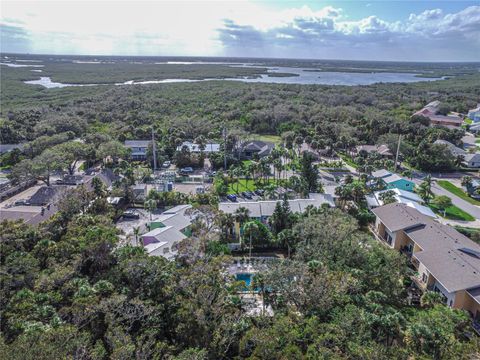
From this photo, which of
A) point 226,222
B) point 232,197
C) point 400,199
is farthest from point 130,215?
point 400,199

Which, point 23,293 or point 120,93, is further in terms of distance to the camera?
point 120,93

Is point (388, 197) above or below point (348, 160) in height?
above

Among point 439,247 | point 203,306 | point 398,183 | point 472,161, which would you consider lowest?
point 472,161

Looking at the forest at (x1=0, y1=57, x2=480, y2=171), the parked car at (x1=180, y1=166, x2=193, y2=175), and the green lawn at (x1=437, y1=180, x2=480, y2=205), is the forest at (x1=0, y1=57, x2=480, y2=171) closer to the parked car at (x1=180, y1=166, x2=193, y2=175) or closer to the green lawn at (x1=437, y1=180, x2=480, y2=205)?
the green lawn at (x1=437, y1=180, x2=480, y2=205)

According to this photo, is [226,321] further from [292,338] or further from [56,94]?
[56,94]

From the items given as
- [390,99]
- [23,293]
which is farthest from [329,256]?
[390,99]

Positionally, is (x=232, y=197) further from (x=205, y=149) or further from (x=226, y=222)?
(x=205, y=149)
